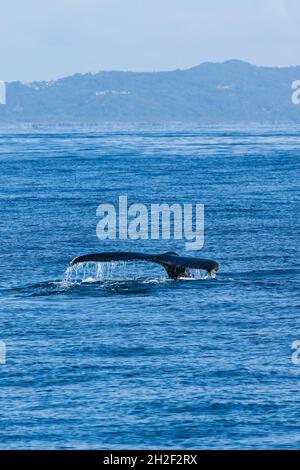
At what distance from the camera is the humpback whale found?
3353 centimetres

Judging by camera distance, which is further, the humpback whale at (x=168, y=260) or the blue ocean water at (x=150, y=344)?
the humpback whale at (x=168, y=260)

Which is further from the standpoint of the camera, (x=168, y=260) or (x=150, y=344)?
(x=168, y=260)

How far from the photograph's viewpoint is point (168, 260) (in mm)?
35250

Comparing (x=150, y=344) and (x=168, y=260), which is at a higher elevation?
(x=168, y=260)

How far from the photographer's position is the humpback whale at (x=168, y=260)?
33.5m

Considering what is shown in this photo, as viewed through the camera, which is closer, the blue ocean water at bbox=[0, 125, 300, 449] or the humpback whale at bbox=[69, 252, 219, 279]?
the blue ocean water at bbox=[0, 125, 300, 449]

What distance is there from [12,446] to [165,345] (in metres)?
7.61

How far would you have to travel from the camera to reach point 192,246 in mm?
47344

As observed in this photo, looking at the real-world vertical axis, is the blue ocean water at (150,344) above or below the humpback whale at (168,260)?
below
